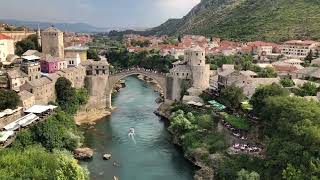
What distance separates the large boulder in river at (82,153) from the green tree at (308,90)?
14.1 m

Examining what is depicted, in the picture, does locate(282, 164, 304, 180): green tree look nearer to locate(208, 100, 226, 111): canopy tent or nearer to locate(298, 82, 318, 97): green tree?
locate(298, 82, 318, 97): green tree

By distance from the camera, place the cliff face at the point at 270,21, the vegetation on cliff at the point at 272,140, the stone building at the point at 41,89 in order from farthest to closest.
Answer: the cliff face at the point at 270,21
the stone building at the point at 41,89
the vegetation on cliff at the point at 272,140

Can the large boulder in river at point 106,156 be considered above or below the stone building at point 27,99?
below

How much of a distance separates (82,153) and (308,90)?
15.3m

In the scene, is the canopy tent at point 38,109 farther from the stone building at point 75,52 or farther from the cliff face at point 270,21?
the cliff face at point 270,21

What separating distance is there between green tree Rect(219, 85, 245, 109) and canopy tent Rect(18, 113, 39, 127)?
12.5m

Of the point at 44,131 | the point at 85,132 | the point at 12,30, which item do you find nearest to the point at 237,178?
the point at 44,131

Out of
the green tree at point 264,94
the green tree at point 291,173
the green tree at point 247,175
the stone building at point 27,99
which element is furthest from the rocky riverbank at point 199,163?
the stone building at point 27,99

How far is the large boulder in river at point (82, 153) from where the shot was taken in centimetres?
2580

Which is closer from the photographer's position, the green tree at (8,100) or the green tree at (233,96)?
the green tree at (8,100)

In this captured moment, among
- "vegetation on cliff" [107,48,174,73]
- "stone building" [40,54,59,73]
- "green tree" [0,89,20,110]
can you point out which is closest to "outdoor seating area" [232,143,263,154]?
"green tree" [0,89,20,110]

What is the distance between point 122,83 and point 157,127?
21.3 m

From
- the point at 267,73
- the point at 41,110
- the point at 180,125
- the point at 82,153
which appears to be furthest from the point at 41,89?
the point at 267,73

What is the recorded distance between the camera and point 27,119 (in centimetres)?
2591
